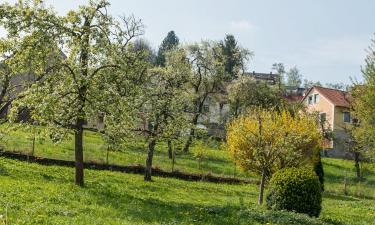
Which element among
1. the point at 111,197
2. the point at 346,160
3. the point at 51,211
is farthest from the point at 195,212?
the point at 346,160

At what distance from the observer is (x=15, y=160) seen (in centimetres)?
3048

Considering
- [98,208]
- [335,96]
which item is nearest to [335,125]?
[335,96]

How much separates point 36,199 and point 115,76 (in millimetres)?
6770

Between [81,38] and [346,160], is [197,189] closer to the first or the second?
[81,38]

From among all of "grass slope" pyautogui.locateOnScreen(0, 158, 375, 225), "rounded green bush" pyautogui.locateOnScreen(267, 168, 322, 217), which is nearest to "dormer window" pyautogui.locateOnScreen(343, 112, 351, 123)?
"grass slope" pyautogui.locateOnScreen(0, 158, 375, 225)

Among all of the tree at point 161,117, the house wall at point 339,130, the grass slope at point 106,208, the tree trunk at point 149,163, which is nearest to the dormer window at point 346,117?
the house wall at point 339,130

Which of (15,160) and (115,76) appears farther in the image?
(15,160)

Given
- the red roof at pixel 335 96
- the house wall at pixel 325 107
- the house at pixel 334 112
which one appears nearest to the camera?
the house at pixel 334 112

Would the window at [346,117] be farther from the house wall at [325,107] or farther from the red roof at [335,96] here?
the house wall at [325,107]

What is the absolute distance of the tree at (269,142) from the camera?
23609 mm

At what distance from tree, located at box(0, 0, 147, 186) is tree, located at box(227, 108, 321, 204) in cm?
641

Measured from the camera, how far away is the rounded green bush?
19094 mm

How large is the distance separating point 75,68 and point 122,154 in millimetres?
21287

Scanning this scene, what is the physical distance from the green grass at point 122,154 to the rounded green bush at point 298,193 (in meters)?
13.8
